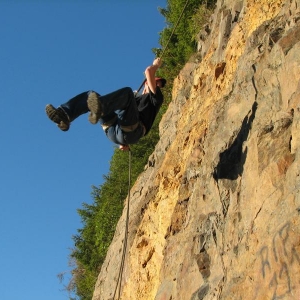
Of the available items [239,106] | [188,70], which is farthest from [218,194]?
[188,70]

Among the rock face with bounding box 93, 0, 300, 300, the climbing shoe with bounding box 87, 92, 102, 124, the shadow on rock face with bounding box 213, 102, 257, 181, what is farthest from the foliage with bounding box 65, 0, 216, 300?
the climbing shoe with bounding box 87, 92, 102, 124

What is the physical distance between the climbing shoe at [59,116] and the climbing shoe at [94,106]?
0.35 meters

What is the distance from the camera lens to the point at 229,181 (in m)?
10.4

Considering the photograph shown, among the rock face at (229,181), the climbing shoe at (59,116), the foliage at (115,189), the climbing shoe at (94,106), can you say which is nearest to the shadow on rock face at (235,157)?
the rock face at (229,181)

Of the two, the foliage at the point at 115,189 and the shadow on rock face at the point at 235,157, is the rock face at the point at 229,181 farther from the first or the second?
the foliage at the point at 115,189

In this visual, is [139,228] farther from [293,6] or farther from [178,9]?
[178,9]

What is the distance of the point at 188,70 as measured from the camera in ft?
60.4

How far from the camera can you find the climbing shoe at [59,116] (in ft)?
28.5

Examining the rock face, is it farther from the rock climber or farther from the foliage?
the foliage

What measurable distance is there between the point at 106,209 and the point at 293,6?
601 inches

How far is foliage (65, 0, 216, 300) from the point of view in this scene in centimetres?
2420

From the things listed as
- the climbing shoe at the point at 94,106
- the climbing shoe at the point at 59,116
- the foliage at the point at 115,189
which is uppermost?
the foliage at the point at 115,189

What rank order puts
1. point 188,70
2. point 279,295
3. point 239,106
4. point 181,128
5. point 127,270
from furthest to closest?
1. point 188,70
2. point 181,128
3. point 127,270
4. point 239,106
5. point 279,295

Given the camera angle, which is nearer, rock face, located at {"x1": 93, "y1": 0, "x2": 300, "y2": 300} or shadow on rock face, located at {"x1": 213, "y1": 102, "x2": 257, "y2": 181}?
rock face, located at {"x1": 93, "y1": 0, "x2": 300, "y2": 300}
